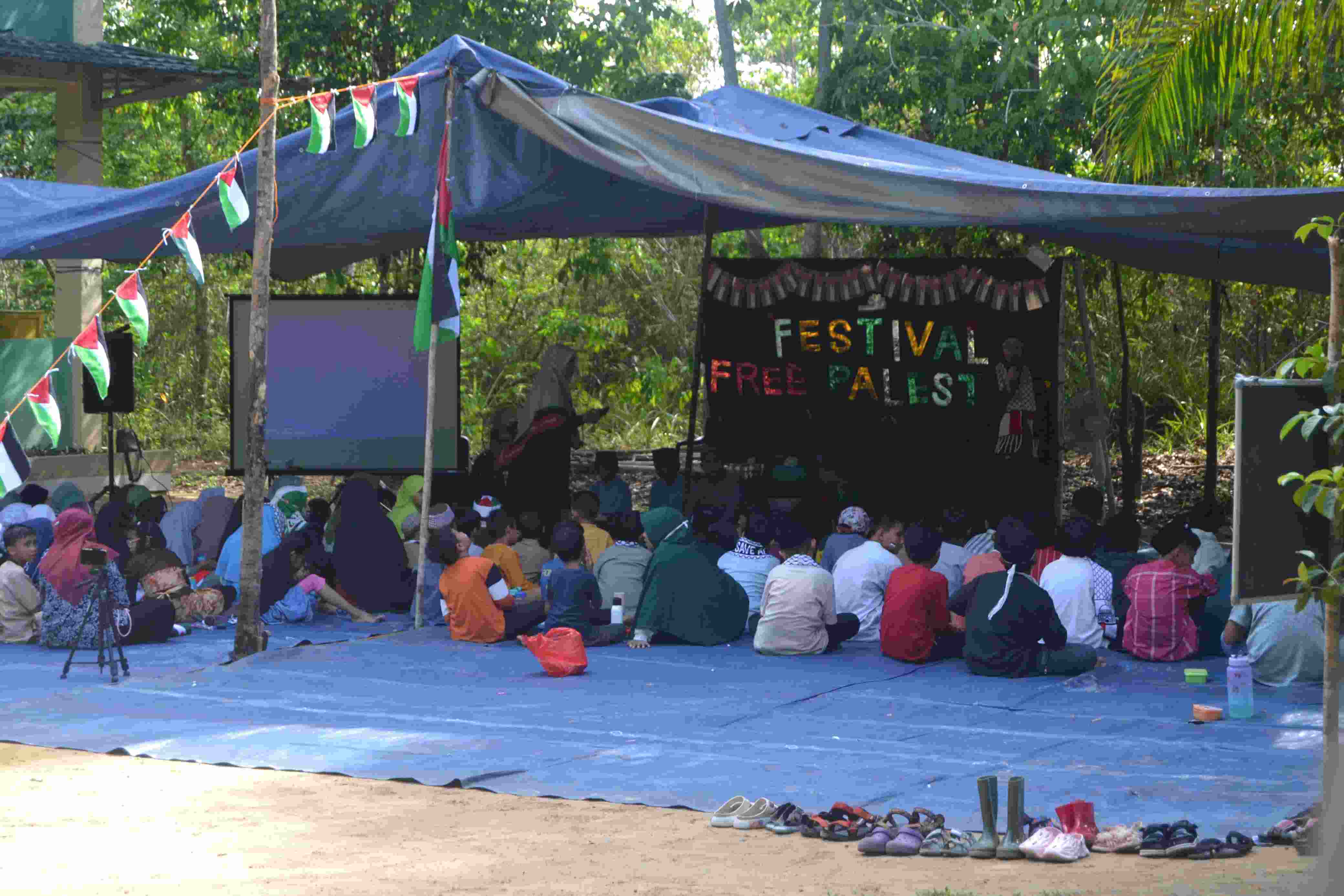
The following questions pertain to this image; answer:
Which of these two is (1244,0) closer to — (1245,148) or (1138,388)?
(1245,148)

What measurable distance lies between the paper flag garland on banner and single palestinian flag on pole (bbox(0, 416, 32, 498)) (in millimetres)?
2611

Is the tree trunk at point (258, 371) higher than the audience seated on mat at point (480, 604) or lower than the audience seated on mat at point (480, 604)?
higher

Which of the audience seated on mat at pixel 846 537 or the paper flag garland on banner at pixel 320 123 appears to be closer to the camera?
the paper flag garland on banner at pixel 320 123

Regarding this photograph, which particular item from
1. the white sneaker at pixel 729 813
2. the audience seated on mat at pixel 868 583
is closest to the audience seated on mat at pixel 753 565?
the audience seated on mat at pixel 868 583

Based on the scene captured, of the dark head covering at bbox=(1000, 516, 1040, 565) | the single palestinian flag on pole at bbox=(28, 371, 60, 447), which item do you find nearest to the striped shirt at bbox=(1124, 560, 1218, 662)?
the dark head covering at bbox=(1000, 516, 1040, 565)

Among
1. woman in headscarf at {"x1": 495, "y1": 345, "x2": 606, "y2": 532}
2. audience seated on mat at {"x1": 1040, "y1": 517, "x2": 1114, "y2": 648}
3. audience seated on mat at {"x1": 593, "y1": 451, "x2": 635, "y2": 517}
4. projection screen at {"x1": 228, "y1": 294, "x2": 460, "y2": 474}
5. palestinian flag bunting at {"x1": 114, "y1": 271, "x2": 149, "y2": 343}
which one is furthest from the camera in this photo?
projection screen at {"x1": 228, "y1": 294, "x2": 460, "y2": 474}

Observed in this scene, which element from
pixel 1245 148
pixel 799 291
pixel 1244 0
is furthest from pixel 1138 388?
pixel 1244 0

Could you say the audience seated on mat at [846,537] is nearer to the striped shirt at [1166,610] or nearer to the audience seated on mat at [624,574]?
the audience seated on mat at [624,574]

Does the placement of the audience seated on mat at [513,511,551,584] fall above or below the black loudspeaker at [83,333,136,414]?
below

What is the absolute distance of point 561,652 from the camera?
8.39m

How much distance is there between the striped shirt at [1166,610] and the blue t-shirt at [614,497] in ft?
14.8

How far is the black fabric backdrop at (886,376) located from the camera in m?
12.9

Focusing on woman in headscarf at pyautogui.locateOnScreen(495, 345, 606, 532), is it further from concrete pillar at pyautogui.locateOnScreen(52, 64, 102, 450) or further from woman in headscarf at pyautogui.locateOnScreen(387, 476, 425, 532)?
concrete pillar at pyautogui.locateOnScreen(52, 64, 102, 450)

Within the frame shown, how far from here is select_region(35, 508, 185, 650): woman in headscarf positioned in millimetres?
8977
